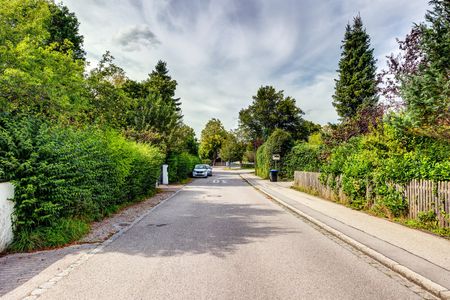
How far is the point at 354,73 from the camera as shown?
101ft

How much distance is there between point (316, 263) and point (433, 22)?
8389 mm

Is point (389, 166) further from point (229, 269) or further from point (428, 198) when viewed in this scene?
point (229, 269)

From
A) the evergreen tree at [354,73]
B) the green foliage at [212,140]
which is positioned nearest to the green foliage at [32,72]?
the evergreen tree at [354,73]

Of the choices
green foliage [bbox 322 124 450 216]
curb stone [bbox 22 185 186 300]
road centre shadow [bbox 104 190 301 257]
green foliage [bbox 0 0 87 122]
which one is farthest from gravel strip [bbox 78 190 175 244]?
green foliage [bbox 322 124 450 216]

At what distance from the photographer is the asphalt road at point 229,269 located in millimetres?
4051

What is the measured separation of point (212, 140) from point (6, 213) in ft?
281

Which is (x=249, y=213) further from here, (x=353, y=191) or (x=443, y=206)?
(x=443, y=206)

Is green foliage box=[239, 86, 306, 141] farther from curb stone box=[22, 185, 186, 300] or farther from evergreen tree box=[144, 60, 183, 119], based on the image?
curb stone box=[22, 185, 186, 300]

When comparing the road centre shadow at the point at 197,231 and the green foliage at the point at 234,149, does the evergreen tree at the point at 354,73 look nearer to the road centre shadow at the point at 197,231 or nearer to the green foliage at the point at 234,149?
the road centre shadow at the point at 197,231

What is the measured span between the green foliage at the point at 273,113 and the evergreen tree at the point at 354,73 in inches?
844

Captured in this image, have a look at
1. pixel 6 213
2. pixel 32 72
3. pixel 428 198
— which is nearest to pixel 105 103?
pixel 32 72

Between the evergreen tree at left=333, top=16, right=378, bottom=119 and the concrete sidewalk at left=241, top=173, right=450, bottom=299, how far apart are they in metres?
23.2

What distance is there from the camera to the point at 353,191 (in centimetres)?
1190

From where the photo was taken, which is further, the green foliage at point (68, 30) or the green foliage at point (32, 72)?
the green foliage at point (68, 30)
